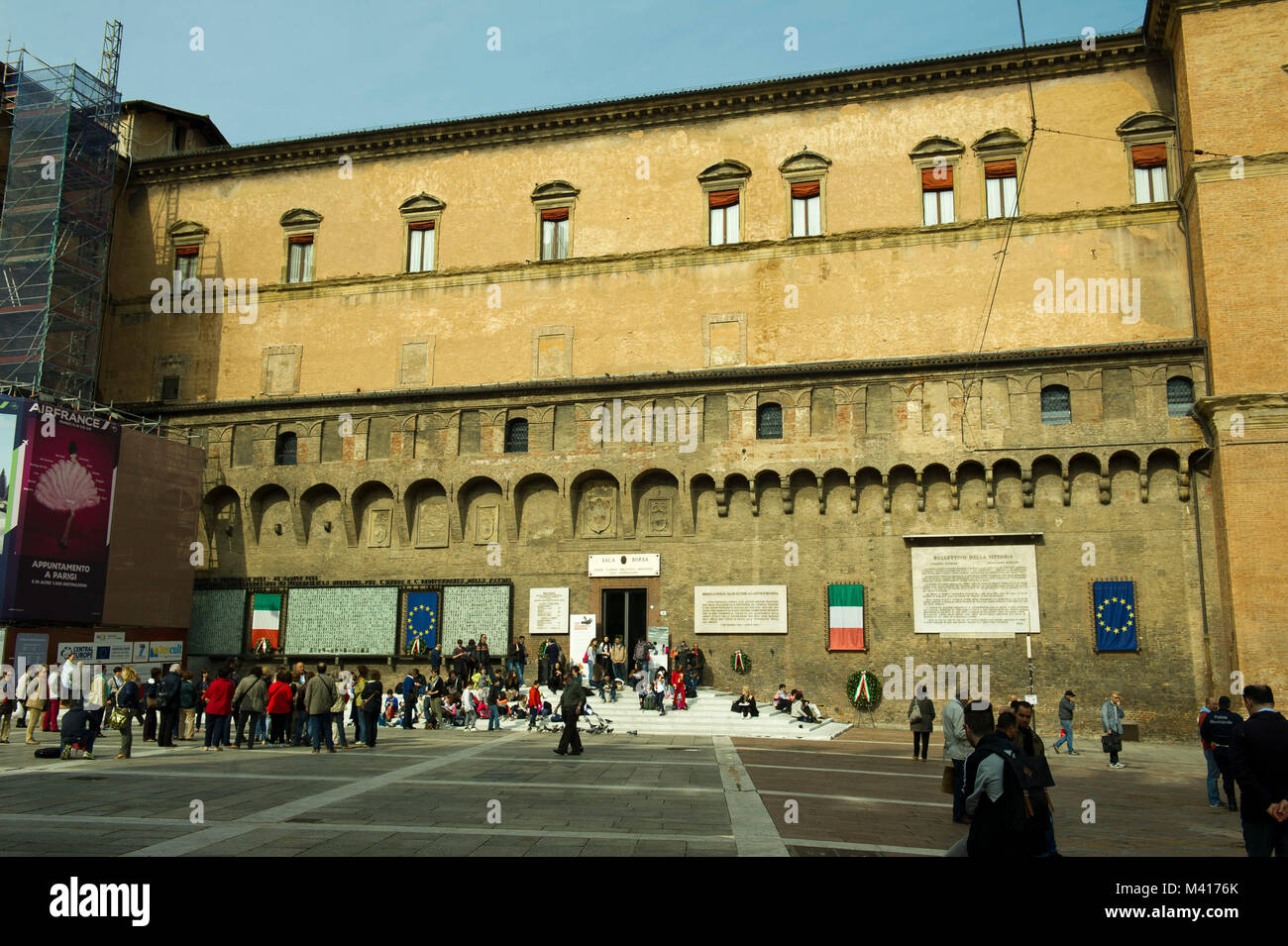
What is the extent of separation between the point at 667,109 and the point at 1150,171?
15.7 metres

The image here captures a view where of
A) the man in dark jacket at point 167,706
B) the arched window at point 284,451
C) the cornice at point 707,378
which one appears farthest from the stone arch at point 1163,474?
the arched window at point 284,451

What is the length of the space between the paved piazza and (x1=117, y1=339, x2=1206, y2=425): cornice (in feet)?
42.7

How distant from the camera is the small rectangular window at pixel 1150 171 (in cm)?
3052

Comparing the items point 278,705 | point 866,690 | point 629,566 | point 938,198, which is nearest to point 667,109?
point 938,198

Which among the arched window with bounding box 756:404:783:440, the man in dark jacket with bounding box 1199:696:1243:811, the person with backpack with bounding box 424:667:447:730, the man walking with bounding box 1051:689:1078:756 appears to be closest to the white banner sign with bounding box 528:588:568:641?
the person with backpack with bounding box 424:667:447:730

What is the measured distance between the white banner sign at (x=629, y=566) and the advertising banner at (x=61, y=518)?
15071 millimetres

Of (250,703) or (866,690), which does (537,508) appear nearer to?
(866,690)

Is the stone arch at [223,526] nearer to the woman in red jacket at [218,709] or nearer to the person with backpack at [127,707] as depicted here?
the woman in red jacket at [218,709]

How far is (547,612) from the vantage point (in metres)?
32.4

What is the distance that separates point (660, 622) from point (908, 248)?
14316mm

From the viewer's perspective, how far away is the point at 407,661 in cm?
3341

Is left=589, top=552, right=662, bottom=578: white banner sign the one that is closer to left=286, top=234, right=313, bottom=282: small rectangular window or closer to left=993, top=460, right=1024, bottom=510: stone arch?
left=993, top=460, right=1024, bottom=510: stone arch

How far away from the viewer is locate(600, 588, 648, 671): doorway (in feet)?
105
